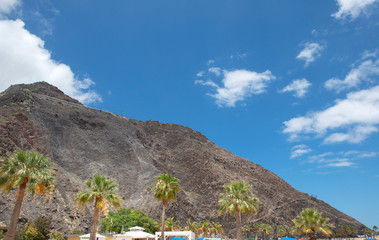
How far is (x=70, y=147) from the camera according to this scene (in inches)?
3762

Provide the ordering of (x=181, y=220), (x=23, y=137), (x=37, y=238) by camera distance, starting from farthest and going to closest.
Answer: (x=181, y=220), (x=23, y=137), (x=37, y=238)

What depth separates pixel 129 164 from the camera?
103 metres

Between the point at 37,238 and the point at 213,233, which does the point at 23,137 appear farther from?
the point at 213,233

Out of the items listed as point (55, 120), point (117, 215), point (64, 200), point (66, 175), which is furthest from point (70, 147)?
point (117, 215)

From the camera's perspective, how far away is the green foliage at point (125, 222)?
65062mm

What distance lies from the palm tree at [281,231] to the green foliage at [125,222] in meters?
42.0

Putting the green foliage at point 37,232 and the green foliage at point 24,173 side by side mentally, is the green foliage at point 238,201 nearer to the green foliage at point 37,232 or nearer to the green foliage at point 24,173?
the green foliage at point 24,173

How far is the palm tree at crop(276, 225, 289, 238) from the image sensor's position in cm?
9450

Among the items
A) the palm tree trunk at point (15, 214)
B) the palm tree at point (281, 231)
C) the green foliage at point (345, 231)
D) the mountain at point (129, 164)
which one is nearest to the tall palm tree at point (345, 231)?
the green foliage at point (345, 231)

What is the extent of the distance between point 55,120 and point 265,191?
244 ft

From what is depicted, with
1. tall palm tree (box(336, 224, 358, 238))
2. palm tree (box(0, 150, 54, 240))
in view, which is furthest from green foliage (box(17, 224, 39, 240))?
tall palm tree (box(336, 224, 358, 238))

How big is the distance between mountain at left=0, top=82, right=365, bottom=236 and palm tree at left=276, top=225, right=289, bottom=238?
4.18m

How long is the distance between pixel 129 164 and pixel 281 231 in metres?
50.0

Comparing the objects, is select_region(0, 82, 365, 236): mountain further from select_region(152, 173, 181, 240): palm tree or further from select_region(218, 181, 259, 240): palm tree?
select_region(218, 181, 259, 240): palm tree
